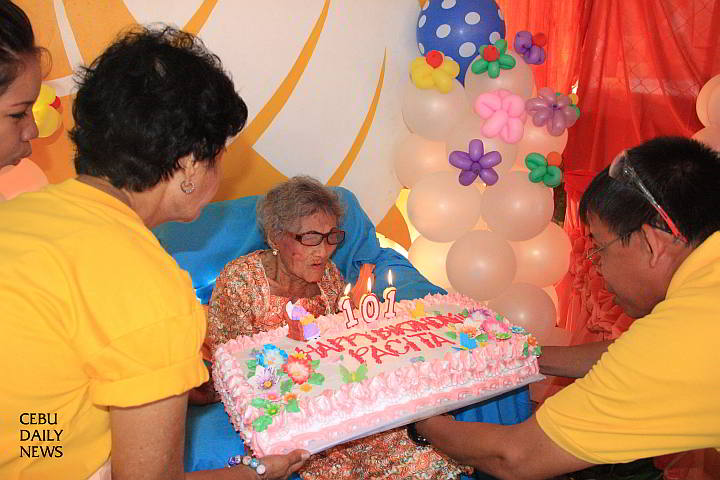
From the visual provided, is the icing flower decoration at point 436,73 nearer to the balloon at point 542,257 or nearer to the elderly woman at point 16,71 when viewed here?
the balloon at point 542,257

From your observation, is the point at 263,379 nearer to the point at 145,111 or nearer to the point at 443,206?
the point at 145,111

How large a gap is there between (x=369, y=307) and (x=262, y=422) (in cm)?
88

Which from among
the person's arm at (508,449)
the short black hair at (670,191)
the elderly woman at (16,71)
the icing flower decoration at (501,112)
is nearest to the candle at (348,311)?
the person's arm at (508,449)

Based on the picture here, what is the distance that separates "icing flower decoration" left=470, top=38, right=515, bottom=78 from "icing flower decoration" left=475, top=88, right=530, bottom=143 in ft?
0.49

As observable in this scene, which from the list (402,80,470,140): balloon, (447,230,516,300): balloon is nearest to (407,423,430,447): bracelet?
(447,230,516,300): balloon

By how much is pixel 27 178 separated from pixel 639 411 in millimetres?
3203

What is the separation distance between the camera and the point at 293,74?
4.25 m

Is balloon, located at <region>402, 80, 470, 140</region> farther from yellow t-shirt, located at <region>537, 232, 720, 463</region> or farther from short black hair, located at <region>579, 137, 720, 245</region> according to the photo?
yellow t-shirt, located at <region>537, 232, 720, 463</region>

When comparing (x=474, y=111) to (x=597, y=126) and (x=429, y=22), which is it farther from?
(x=597, y=126)

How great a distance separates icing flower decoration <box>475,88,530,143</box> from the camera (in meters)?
4.17

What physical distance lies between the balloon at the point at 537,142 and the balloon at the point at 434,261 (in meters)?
0.87

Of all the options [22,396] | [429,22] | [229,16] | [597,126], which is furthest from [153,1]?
[597,126]

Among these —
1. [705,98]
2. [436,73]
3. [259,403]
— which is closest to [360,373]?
[259,403]

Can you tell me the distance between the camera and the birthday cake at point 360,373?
2.22 meters
